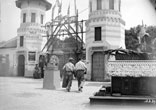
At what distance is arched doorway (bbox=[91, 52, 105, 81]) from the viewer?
5.30 m

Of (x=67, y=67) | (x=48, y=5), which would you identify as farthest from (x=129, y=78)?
(x=67, y=67)

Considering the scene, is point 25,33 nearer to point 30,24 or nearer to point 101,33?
point 30,24

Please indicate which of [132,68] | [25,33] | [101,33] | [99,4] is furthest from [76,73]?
[99,4]

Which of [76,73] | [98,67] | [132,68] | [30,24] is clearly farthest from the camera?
[98,67]

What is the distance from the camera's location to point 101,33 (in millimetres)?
5418

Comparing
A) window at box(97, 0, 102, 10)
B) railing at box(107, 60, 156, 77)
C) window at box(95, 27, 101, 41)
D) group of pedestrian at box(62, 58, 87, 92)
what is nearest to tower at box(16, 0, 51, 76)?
group of pedestrian at box(62, 58, 87, 92)

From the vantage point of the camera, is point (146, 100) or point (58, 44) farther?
point (58, 44)

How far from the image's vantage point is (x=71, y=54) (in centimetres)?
630

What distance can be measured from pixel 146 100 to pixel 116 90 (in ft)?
1.34

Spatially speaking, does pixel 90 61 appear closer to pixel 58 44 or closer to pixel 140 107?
pixel 58 44

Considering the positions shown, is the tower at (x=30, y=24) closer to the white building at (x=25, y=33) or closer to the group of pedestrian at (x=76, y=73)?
the white building at (x=25, y=33)

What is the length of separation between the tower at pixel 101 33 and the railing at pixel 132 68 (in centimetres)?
347

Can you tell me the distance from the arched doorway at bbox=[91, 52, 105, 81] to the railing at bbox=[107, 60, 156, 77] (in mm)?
3471

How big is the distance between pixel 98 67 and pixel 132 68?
3.64 metres
